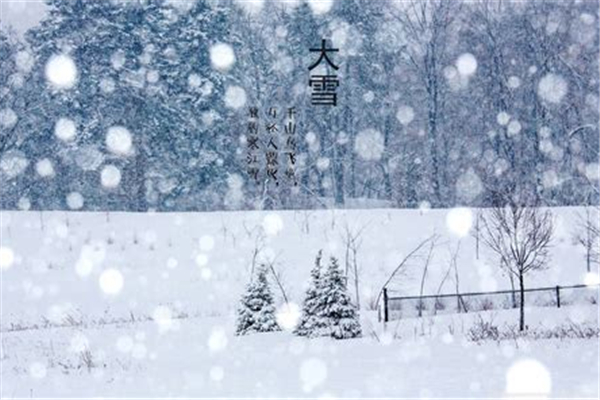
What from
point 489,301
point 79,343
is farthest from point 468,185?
point 79,343

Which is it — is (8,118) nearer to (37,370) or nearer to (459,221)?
(459,221)

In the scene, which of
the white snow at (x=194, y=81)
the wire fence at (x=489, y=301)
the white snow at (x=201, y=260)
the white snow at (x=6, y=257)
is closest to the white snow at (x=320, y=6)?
the white snow at (x=194, y=81)

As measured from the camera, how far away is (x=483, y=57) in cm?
4841

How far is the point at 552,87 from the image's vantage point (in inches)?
1727

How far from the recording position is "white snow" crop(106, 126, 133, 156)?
139 feet

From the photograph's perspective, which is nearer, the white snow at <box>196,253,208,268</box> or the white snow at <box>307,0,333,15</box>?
the white snow at <box>196,253,208,268</box>

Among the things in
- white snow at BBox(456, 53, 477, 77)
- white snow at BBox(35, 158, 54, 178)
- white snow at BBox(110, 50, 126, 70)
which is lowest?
white snow at BBox(35, 158, 54, 178)

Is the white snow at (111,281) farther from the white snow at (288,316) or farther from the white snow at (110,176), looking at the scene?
the white snow at (110,176)

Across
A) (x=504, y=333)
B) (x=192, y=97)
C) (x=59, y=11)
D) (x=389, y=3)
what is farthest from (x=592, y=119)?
(x=504, y=333)

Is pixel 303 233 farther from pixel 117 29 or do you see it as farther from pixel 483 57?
pixel 483 57

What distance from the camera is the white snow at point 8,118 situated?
44625mm

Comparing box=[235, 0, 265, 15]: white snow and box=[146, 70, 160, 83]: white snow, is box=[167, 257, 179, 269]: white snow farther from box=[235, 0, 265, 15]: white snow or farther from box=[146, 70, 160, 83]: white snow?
box=[235, 0, 265, 15]: white snow

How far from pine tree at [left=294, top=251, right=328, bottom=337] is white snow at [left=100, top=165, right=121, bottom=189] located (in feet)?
97.7

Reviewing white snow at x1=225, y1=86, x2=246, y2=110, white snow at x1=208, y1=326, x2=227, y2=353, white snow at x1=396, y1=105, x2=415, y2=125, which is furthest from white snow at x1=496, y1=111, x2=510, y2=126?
white snow at x1=208, y1=326, x2=227, y2=353
